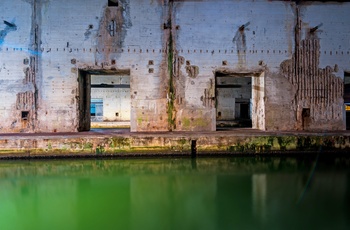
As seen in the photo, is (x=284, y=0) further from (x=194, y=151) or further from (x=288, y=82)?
(x=194, y=151)

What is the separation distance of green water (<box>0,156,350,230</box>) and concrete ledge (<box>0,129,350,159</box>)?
0.26m

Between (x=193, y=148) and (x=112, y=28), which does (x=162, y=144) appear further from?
(x=112, y=28)

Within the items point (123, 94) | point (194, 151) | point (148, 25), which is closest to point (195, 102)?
point (194, 151)

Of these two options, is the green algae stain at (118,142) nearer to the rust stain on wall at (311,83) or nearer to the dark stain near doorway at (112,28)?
the dark stain near doorway at (112,28)

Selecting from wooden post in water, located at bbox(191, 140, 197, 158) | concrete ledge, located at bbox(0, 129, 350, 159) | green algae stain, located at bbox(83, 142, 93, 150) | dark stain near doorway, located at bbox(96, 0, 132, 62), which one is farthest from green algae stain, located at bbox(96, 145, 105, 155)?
dark stain near doorway, located at bbox(96, 0, 132, 62)

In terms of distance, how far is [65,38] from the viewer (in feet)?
29.2

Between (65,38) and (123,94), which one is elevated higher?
(65,38)

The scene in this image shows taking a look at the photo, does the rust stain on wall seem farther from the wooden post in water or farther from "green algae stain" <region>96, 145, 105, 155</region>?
"green algae stain" <region>96, 145, 105, 155</region>

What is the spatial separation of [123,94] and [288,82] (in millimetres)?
10650

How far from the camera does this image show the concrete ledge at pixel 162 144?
716 cm

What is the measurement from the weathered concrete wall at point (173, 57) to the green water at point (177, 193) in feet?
7.33

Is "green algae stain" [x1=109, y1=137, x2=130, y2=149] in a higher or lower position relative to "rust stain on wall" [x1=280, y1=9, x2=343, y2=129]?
lower

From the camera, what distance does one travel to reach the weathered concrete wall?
8836 mm

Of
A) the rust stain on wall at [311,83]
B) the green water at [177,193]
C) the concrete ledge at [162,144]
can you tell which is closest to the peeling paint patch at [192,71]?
the concrete ledge at [162,144]
